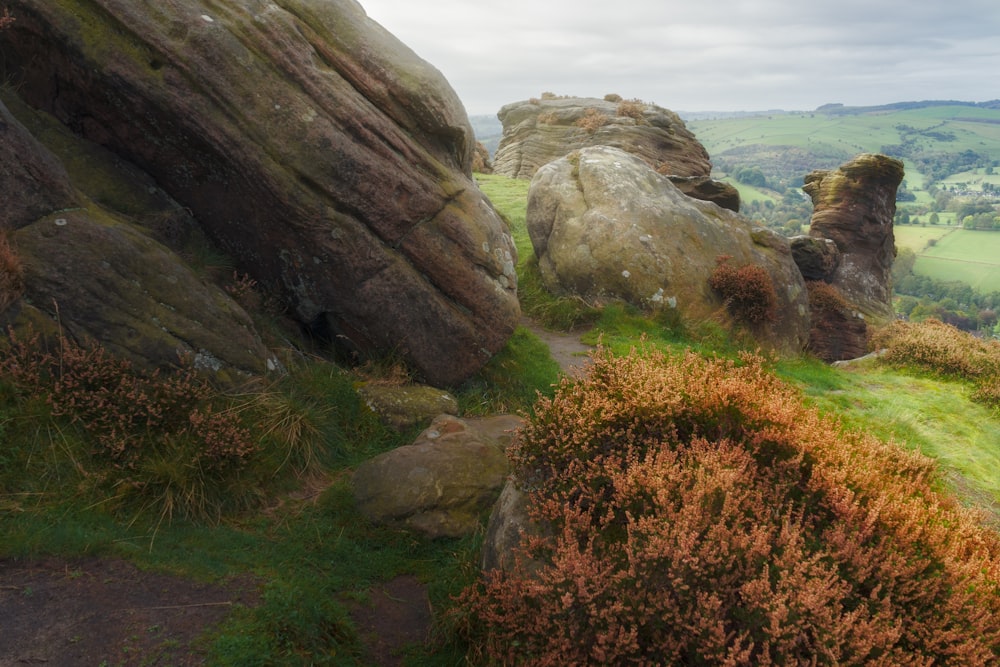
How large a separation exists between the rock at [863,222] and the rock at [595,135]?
8486mm

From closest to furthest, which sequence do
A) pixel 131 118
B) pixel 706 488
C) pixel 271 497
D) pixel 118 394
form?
pixel 706 488, pixel 118 394, pixel 271 497, pixel 131 118

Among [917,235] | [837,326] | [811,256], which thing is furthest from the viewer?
[917,235]

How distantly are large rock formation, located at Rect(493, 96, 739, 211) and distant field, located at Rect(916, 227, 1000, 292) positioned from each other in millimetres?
138759

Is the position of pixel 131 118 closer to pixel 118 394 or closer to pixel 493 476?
pixel 118 394

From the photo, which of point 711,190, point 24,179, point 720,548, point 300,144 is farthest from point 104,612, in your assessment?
point 711,190

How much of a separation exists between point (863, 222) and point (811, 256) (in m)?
8.36

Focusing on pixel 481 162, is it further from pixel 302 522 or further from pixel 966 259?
pixel 966 259

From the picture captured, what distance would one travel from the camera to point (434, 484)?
8.07 meters

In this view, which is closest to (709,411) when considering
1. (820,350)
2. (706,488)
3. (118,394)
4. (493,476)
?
(706,488)

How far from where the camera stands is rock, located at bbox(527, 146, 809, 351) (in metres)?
17.1

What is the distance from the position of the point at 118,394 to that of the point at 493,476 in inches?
192

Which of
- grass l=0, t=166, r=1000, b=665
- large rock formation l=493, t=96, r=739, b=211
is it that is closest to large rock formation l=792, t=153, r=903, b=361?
large rock formation l=493, t=96, r=739, b=211

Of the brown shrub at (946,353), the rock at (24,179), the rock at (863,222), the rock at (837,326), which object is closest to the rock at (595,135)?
the rock at (863,222)

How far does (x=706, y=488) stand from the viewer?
5434 mm
